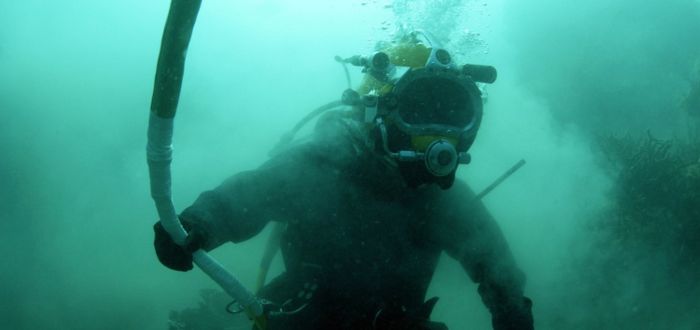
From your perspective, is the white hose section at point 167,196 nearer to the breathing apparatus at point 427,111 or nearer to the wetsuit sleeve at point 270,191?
the wetsuit sleeve at point 270,191

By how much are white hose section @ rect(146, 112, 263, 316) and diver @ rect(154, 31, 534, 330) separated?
1.40ft

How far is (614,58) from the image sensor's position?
14359 mm

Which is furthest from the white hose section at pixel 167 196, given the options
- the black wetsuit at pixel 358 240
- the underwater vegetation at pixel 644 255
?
the underwater vegetation at pixel 644 255

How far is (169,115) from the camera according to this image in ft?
4.28

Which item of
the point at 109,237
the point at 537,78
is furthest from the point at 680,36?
the point at 109,237

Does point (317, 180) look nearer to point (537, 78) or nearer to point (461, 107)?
point (461, 107)

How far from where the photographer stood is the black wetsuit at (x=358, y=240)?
104 inches

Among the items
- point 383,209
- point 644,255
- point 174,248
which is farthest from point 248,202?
point 644,255

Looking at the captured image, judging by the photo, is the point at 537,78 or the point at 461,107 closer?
the point at 461,107

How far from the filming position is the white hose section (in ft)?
4.49

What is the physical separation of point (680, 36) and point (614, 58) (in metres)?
2.36

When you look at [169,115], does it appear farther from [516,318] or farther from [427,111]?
[516,318]

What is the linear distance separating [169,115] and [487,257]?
209 cm

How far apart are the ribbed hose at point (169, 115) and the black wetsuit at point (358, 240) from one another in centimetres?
72
